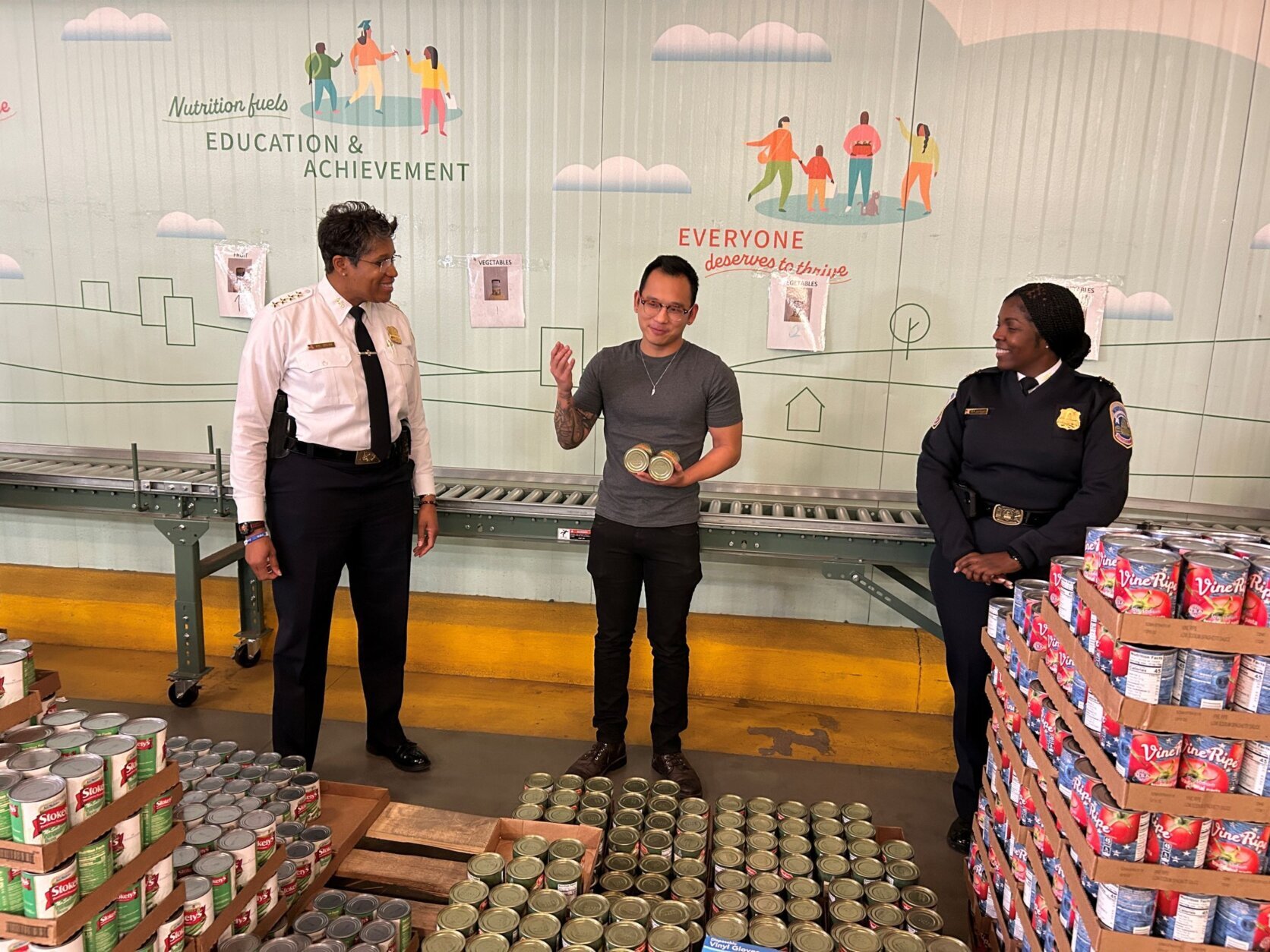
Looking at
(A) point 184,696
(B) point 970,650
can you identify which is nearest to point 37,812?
(B) point 970,650

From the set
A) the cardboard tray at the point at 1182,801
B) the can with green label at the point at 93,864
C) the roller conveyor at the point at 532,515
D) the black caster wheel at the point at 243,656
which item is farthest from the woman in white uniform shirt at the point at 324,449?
the cardboard tray at the point at 1182,801

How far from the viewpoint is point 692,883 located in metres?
1.93

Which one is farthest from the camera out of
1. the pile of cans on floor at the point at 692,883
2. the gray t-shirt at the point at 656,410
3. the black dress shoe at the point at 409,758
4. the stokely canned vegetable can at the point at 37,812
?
the black dress shoe at the point at 409,758

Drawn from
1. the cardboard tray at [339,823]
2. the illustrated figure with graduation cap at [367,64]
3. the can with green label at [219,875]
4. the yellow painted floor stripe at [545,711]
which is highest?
the illustrated figure with graduation cap at [367,64]

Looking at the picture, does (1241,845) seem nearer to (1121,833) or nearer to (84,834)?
(1121,833)

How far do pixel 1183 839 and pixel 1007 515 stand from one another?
117 centimetres

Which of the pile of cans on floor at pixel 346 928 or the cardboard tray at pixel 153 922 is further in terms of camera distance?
the pile of cans on floor at pixel 346 928

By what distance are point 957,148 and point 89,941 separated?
3628mm

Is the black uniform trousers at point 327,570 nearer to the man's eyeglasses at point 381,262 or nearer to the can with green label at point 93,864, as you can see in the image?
the man's eyeglasses at point 381,262

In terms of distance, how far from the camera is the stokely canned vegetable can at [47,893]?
1.34 m

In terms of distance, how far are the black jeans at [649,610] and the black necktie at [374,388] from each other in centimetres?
72

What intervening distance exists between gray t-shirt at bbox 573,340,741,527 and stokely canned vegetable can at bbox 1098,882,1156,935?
4.97 ft

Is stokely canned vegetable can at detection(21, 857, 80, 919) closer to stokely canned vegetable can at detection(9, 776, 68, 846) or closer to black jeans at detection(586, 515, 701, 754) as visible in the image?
stokely canned vegetable can at detection(9, 776, 68, 846)

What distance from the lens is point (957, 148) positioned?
347 centimetres
